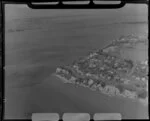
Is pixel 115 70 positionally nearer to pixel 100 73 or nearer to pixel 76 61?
pixel 100 73

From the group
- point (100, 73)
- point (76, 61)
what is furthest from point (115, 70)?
point (76, 61)

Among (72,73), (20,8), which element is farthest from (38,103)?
(20,8)

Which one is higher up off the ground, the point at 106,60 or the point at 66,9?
the point at 66,9

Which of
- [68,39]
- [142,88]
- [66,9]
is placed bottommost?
[142,88]

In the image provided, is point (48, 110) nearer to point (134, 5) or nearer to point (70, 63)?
point (70, 63)
